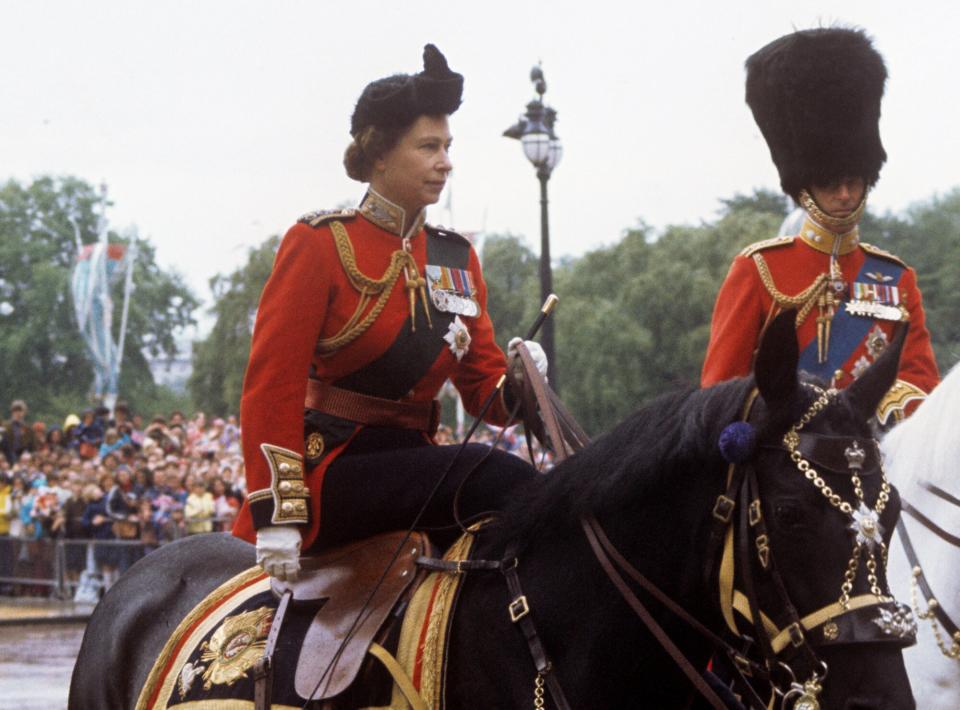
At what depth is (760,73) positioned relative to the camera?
645 cm

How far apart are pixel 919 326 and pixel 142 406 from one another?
71.6m

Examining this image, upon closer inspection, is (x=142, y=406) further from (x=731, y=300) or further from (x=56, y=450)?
(x=731, y=300)

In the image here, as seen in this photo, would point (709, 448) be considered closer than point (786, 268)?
Yes

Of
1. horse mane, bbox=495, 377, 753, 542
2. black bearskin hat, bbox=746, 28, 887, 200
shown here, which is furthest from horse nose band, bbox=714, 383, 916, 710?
black bearskin hat, bbox=746, 28, 887, 200

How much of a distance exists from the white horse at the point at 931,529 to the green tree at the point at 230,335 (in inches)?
2181

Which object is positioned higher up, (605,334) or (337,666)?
(605,334)

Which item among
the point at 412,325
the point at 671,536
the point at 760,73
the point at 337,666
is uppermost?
the point at 760,73

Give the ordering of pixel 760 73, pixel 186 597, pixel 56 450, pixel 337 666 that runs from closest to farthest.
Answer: pixel 337 666
pixel 186 597
pixel 760 73
pixel 56 450

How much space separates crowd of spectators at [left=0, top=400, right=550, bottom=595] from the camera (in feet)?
60.6

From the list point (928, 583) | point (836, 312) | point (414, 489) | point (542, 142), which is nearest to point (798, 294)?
point (836, 312)

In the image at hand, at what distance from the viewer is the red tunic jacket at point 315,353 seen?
4586mm

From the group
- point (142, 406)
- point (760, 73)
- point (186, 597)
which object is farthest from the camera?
point (142, 406)

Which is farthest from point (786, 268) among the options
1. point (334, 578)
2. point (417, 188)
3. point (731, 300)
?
point (334, 578)

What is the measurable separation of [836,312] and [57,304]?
72.4 meters
